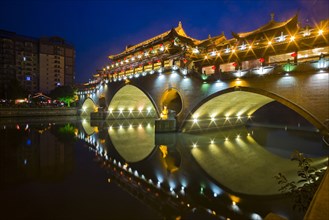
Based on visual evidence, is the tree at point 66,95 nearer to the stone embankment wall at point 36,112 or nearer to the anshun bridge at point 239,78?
the stone embankment wall at point 36,112

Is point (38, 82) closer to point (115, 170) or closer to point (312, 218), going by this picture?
point (115, 170)

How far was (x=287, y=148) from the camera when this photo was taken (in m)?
18.2

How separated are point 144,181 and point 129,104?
116ft

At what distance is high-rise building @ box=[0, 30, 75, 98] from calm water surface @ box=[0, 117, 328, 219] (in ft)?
232

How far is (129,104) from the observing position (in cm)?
4478

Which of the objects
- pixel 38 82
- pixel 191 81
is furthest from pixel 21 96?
pixel 191 81

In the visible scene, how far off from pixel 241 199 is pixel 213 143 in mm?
11274

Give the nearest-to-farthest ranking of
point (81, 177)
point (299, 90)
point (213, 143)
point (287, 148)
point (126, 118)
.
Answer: point (81, 177), point (299, 90), point (287, 148), point (213, 143), point (126, 118)

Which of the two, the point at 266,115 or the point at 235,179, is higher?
the point at 266,115

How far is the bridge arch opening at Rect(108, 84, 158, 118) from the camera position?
3903 centimetres

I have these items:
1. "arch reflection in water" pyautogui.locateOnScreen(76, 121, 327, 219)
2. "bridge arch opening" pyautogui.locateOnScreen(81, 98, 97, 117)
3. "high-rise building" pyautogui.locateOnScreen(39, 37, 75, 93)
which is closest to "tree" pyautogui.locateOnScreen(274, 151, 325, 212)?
"arch reflection in water" pyautogui.locateOnScreen(76, 121, 327, 219)

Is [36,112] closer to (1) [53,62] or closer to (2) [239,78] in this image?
(1) [53,62]

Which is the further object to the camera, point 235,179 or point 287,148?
point 287,148

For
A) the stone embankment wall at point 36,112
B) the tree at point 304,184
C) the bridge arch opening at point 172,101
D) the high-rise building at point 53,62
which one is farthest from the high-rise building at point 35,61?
the tree at point 304,184
